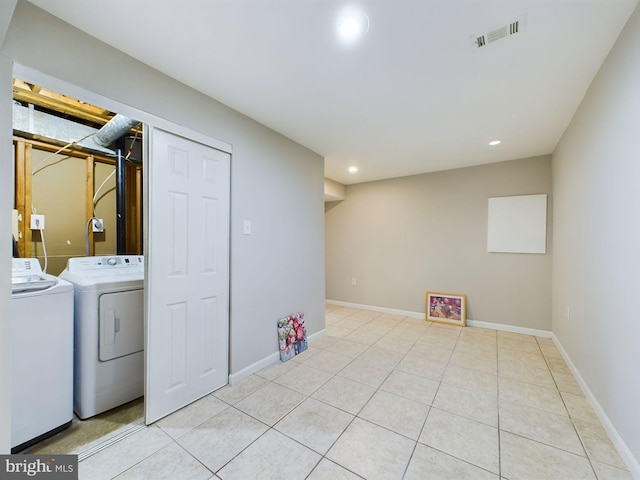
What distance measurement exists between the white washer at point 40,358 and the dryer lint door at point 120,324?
0.56ft

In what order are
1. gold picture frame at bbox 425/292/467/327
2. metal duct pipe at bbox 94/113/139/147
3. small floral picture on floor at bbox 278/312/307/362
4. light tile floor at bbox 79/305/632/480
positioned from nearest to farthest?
1. light tile floor at bbox 79/305/632/480
2. metal duct pipe at bbox 94/113/139/147
3. small floral picture on floor at bbox 278/312/307/362
4. gold picture frame at bbox 425/292/467/327

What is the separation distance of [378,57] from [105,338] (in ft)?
8.60

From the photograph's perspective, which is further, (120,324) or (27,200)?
(27,200)

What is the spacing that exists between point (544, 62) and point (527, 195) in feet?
7.61

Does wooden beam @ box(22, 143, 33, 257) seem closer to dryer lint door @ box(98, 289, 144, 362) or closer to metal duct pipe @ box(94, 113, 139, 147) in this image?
metal duct pipe @ box(94, 113, 139, 147)

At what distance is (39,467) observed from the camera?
1264 mm

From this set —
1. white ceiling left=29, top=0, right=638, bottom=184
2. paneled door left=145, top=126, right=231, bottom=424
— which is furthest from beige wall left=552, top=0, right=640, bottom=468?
paneled door left=145, top=126, right=231, bottom=424

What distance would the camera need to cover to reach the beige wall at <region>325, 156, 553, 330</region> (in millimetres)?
3475

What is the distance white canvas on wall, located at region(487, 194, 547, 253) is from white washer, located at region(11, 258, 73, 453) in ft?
15.1

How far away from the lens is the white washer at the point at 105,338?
1730 mm

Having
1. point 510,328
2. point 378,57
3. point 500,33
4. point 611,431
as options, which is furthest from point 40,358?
point 510,328

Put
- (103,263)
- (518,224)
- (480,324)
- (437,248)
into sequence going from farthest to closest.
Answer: (437,248), (480,324), (518,224), (103,263)

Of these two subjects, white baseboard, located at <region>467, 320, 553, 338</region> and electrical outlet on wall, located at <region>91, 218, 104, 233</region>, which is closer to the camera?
electrical outlet on wall, located at <region>91, 218, 104, 233</region>

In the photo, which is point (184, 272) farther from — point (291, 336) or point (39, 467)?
point (291, 336)
